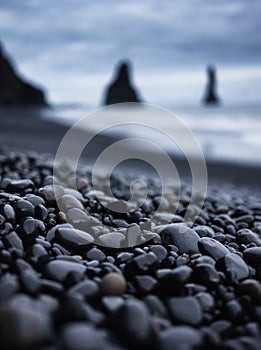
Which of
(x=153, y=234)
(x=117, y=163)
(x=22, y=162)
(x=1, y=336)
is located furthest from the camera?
(x=117, y=163)

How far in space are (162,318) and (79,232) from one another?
1.91ft

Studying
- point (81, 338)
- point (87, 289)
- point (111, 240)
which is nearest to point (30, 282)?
point (87, 289)

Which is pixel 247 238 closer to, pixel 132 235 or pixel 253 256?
pixel 253 256

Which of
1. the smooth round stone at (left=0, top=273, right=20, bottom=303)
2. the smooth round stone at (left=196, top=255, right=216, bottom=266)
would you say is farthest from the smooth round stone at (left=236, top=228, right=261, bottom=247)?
the smooth round stone at (left=0, top=273, right=20, bottom=303)

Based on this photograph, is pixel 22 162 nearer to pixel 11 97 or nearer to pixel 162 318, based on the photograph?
pixel 162 318

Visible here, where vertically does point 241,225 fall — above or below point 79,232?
below

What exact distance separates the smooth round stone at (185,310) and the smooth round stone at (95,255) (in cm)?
39

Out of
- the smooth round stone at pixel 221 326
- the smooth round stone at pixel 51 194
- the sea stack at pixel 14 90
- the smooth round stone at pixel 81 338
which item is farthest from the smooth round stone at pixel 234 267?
the sea stack at pixel 14 90

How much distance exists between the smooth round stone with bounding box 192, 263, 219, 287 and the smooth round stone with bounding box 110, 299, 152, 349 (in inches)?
14.2

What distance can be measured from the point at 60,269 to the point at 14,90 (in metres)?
38.5

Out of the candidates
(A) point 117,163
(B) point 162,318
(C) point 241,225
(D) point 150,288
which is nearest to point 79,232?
(D) point 150,288

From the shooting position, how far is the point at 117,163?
4.80 metres

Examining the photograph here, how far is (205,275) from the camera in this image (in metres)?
1.30

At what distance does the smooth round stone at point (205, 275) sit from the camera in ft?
4.25
